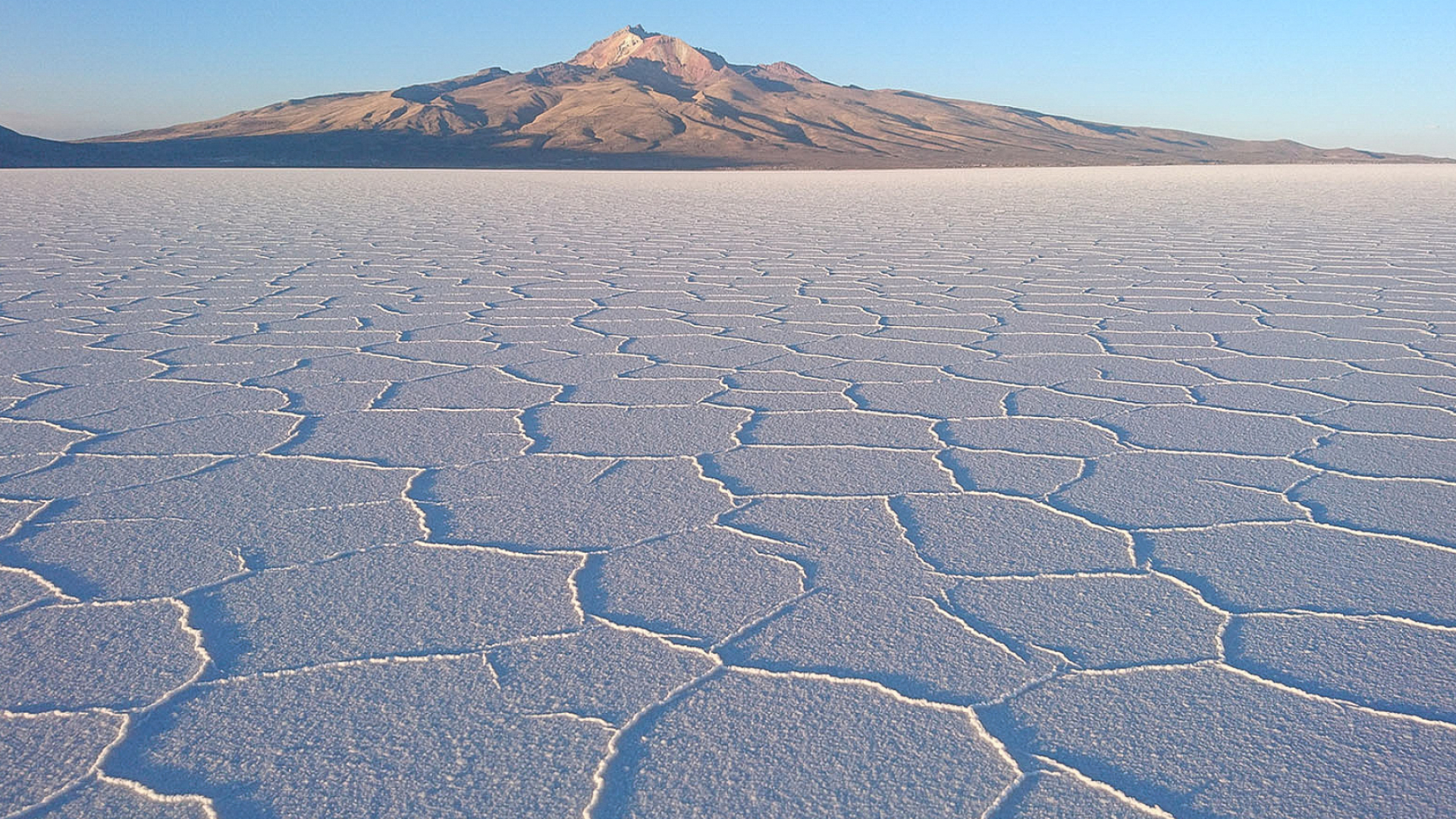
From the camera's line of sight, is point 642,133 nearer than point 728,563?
No

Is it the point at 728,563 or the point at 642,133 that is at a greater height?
the point at 728,563

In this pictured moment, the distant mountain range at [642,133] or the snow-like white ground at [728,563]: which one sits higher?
the snow-like white ground at [728,563]

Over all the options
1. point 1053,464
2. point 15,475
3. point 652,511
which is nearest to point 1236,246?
point 1053,464

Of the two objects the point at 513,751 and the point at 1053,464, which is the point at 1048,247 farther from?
the point at 513,751

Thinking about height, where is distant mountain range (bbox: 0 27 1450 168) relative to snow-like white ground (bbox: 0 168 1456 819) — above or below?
below
